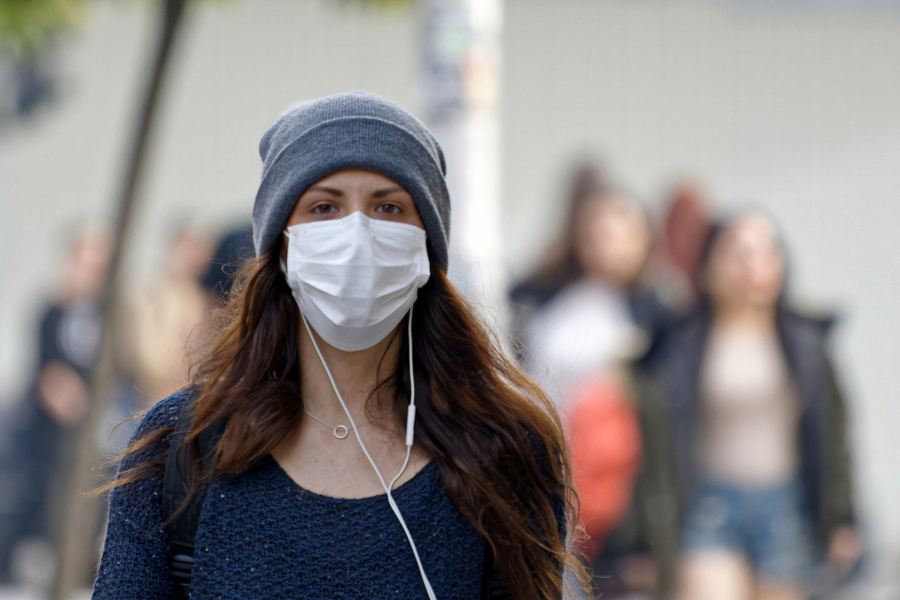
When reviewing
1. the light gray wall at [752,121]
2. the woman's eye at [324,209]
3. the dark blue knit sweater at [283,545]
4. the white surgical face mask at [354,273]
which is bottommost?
the dark blue knit sweater at [283,545]

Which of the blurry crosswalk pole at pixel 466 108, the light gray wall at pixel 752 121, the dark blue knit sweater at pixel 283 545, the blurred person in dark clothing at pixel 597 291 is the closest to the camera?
the dark blue knit sweater at pixel 283 545

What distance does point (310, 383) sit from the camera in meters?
1.96

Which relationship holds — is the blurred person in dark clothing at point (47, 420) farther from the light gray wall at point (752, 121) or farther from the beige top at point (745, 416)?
the beige top at point (745, 416)

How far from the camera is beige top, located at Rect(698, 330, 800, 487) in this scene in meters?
6.39

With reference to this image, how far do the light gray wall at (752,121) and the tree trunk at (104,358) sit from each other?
10.6 feet

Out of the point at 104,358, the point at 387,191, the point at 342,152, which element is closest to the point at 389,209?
the point at 387,191

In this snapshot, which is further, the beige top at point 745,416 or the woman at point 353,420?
the beige top at point 745,416

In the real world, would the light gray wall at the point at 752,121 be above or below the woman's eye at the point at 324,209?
above

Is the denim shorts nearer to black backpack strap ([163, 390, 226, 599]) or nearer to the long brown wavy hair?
the long brown wavy hair

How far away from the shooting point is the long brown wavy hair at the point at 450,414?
6.09ft

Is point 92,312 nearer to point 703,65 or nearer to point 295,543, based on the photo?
point 703,65

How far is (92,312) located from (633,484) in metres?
3.55

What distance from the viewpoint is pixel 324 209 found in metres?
1.92

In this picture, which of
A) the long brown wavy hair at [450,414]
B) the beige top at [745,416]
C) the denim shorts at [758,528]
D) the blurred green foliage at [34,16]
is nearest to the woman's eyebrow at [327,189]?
the long brown wavy hair at [450,414]
